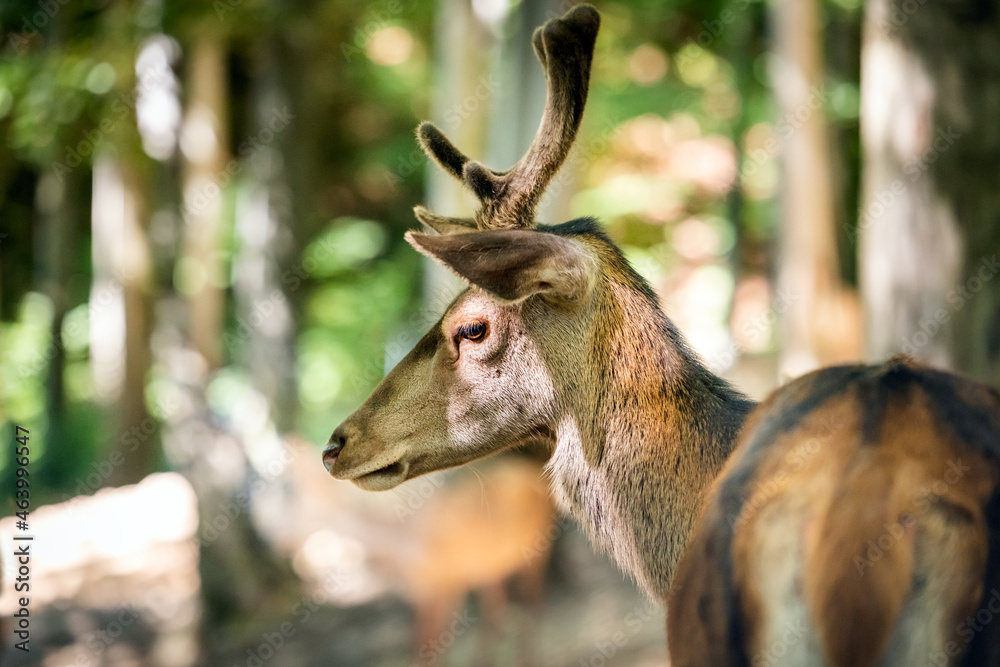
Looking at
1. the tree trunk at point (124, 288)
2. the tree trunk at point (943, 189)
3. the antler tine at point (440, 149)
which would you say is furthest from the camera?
the tree trunk at point (124, 288)

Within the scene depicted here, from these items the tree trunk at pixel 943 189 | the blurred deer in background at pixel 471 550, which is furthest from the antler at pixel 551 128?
the blurred deer in background at pixel 471 550

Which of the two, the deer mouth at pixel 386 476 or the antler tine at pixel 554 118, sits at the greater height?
the antler tine at pixel 554 118

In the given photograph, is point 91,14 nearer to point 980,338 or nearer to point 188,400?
point 188,400

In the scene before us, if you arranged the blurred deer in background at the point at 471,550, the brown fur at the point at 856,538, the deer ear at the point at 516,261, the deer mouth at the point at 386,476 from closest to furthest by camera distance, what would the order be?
the brown fur at the point at 856,538, the deer ear at the point at 516,261, the deer mouth at the point at 386,476, the blurred deer in background at the point at 471,550

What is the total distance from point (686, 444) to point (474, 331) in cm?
82

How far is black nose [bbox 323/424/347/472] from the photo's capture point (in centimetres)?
321

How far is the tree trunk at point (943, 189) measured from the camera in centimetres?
507

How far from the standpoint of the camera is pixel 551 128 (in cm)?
329

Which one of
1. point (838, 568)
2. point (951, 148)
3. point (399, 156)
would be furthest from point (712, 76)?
point (838, 568)

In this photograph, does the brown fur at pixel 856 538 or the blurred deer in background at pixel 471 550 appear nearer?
the brown fur at pixel 856 538

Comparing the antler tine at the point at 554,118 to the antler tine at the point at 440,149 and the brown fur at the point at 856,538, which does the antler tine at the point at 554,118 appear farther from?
→ the brown fur at the point at 856,538

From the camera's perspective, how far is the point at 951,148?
202 inches

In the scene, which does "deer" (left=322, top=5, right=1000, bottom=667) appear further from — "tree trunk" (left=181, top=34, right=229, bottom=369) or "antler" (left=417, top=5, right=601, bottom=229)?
"tree trunk" (left=181, top=34, right=229, bottom=369)

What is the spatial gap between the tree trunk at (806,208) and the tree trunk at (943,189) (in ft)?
17.3
